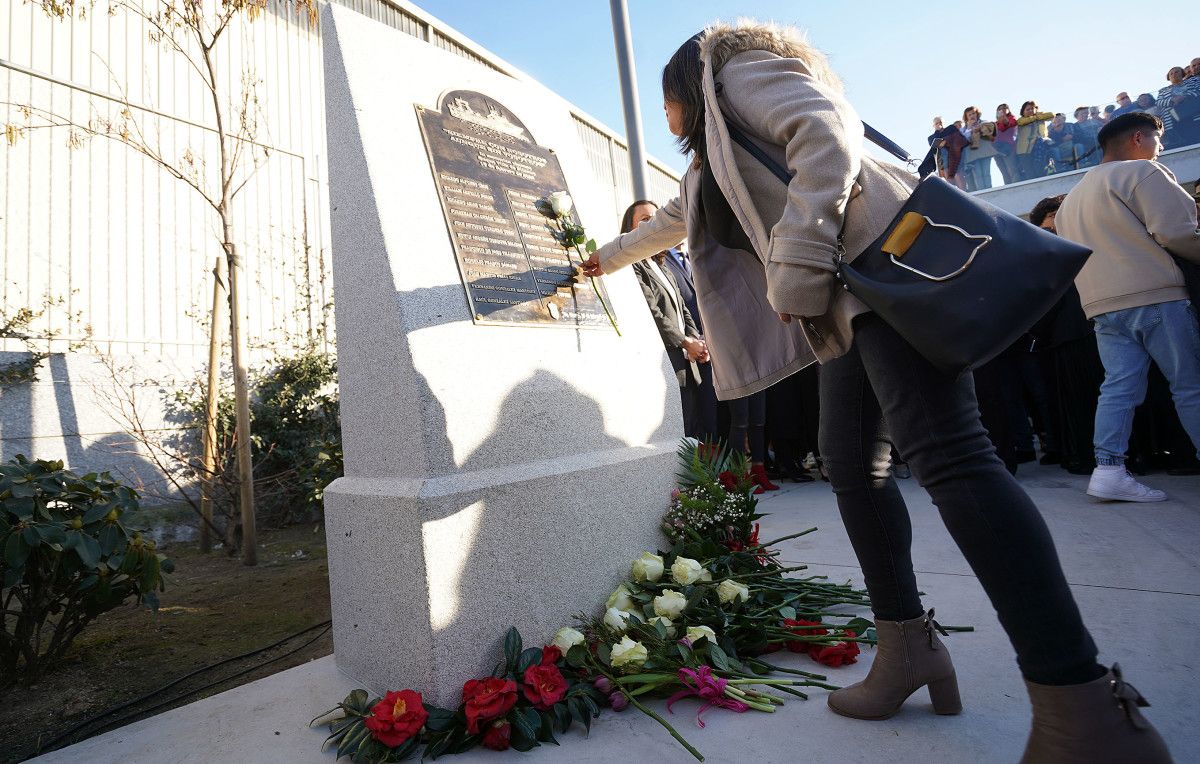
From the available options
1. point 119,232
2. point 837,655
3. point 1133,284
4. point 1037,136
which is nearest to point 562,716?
point 837,655

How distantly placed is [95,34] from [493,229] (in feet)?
15.6

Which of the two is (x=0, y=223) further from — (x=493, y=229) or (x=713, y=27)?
(x=713, y=27)

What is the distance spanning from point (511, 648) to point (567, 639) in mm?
170

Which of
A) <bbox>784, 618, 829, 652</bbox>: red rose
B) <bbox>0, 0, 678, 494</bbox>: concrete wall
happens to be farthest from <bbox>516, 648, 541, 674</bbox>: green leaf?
<bbox>0, 0, 678, 494</bbox>: concrete wall

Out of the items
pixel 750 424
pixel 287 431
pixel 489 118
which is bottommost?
pixel 750 424

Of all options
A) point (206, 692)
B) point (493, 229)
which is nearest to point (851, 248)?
point (493, 229)

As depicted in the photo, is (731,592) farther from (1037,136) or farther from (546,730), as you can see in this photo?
(1037,136)

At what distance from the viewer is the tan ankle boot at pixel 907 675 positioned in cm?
161

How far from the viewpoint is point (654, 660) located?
6.31ft

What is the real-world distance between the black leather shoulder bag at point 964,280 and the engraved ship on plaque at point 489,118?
1.81m

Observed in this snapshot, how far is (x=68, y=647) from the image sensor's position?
2.50 m

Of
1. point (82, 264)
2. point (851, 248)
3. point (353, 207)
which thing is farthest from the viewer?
point (82, 264)

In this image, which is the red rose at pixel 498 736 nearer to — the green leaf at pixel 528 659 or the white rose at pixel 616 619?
the green leaf at pixel 528 659

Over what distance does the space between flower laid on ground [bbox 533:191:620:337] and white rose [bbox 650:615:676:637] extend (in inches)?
46.4
